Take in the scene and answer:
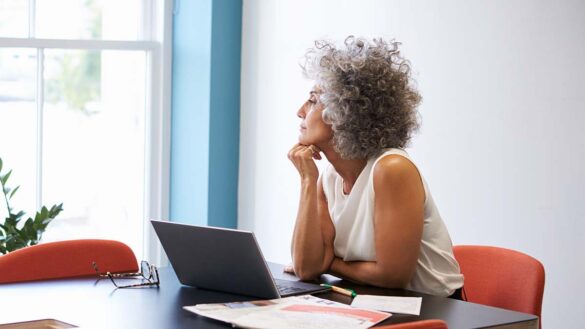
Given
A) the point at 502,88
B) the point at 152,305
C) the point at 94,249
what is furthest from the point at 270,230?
the point at 152,305

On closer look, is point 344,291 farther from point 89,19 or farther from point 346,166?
point 89,19

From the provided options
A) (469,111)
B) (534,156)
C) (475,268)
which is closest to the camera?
(475,268)

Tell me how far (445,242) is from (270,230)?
212 cm

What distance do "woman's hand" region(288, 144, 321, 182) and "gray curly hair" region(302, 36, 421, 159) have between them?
0.29 feet

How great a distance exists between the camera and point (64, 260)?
2.66m

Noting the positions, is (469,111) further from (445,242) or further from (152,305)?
(152,305)

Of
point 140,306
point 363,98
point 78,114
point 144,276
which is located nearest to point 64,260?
point 144,276

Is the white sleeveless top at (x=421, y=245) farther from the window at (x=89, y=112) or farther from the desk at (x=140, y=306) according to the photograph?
the window at (x=89, y=112)

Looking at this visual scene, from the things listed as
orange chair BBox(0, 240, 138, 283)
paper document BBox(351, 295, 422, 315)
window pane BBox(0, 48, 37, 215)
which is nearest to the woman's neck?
paper document BBox(351, 295, 422, 315)

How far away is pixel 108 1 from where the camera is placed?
4.62m

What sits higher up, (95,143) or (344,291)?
(95,143)

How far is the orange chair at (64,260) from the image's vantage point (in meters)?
2.53

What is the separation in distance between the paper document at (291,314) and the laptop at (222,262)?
0.27 ft

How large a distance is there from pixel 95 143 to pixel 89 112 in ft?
0.52
